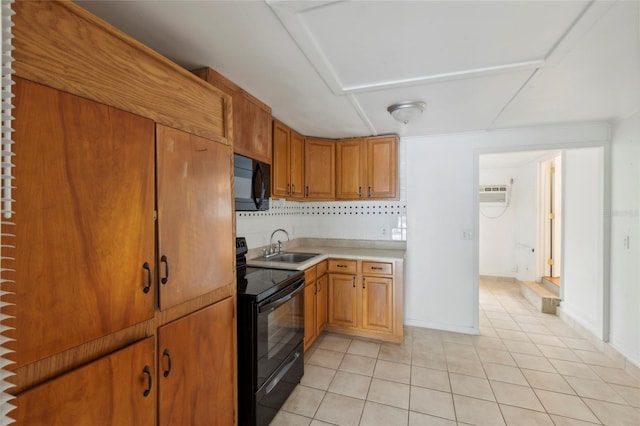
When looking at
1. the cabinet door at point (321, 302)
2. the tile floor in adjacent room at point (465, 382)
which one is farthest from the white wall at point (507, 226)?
the cabinet door at point (321, 302)

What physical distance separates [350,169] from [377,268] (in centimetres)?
123

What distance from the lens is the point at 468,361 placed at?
2529 mm

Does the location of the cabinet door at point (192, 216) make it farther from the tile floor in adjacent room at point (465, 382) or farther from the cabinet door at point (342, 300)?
the cabinet door at point (342, 300)

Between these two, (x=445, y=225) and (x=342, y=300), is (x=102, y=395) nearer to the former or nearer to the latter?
(x=342, y=300)

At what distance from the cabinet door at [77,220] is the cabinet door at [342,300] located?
7.13 feet

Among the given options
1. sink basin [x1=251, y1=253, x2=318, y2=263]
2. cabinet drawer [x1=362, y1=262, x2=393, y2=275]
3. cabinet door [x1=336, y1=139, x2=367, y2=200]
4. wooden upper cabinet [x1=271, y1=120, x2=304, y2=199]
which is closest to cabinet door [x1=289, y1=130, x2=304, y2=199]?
wooden upper cabinet [x1=271, y1=120, x2=304, y2=199]

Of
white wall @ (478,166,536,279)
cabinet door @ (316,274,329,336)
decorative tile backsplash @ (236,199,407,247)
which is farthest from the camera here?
white wall @ (478,166,536,279)

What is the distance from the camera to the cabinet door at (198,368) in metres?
1.15

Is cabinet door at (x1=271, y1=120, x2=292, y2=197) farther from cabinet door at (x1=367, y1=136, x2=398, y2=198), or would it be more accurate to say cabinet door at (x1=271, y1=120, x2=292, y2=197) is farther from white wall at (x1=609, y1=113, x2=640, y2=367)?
white wall at (x1=609, y1=113, x2=640, y2=367)

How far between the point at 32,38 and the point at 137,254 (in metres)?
0.70

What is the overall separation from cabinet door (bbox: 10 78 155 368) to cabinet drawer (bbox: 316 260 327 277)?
189 cm

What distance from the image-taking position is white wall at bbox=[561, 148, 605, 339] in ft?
9.04

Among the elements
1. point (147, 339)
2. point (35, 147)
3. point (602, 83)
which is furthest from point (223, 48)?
point (602, 83)

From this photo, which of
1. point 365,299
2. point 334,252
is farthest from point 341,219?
point 365,299
